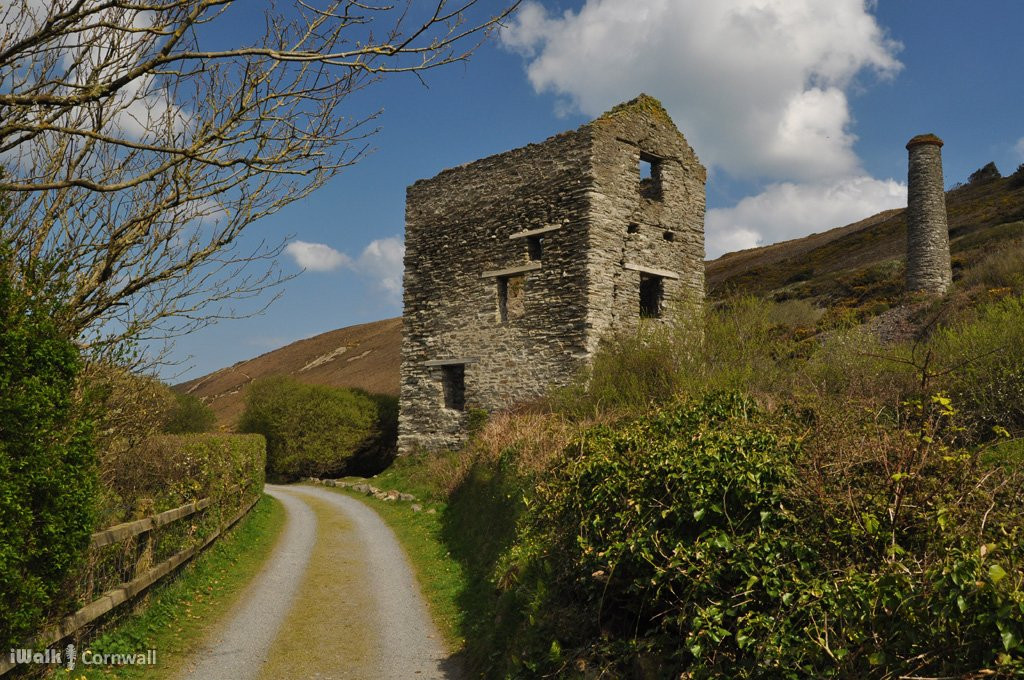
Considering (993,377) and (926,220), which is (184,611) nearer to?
(993,377)

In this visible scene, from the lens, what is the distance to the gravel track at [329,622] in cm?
773

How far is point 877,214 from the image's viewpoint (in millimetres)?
69000

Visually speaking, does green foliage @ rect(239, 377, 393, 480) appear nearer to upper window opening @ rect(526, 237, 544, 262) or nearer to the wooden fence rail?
upper window opening @ rect(526, 237, 544, 262)

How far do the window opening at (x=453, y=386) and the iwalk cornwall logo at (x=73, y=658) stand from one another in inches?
588

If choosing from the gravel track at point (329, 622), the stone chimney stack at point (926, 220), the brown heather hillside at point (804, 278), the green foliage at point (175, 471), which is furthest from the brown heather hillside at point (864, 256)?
the green foliage at point (175, 471)

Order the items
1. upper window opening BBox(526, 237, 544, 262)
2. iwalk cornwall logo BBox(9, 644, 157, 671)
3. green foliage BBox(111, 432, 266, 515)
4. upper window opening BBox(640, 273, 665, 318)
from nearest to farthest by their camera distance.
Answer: iwalk cornwall logo BBox(9, 644, 157, 671), green foliage BBox(111, 432, 266, 515), upper window opening BBox(526, 237, 544, 262), upper window opening BBox(640, 273, 665, 318)

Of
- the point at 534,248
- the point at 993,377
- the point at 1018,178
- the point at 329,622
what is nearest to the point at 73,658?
the point at 329,622

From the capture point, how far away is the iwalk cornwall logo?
5869mm

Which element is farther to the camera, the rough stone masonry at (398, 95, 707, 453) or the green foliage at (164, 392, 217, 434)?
the green foliage at (164, 392, 217, 434)

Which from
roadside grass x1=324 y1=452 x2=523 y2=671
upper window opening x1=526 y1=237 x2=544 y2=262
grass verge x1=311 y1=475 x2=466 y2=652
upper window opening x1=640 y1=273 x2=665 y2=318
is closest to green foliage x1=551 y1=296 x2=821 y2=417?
roadside grass x1=324 y1=452 x2=523 y2=671

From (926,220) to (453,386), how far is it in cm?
2189

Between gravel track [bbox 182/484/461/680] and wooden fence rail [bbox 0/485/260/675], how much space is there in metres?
1.05

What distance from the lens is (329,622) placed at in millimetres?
9367

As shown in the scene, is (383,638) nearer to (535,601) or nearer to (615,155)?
(535,601)
